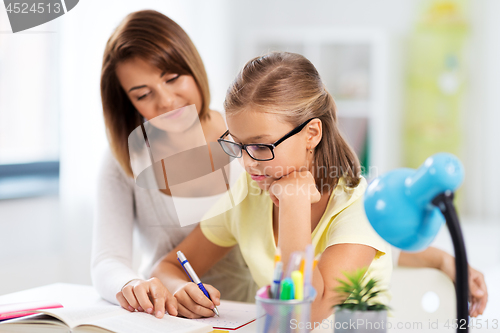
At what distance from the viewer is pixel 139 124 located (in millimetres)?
1320

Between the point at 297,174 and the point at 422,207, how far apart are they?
1.23ft

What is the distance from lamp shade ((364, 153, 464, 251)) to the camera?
542 mm

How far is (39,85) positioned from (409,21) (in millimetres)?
2461

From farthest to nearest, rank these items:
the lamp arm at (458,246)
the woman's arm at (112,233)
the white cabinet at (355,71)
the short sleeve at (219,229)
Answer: the white cabinet at (355,71) → the short sleeve at (219,229) → the woman's arm at (112,233) → the lamp arm at (458,246)

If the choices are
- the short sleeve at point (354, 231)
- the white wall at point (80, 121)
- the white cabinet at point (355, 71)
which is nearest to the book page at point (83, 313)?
the short sleeve at point (354, 231)

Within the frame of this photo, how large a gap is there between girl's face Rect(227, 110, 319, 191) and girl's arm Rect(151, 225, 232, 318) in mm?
244

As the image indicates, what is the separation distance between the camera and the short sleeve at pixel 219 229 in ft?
3.80

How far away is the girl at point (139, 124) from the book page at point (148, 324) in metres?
0.19

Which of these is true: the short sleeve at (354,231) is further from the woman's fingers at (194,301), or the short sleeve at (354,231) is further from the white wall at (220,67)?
the white wall at (220,67)

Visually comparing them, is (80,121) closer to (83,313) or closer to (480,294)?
(83,313)

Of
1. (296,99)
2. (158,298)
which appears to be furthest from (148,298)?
(296,99)

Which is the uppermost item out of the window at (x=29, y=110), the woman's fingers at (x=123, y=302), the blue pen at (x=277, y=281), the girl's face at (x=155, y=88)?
the window at (x=29, y=110)

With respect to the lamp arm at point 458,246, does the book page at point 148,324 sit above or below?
below

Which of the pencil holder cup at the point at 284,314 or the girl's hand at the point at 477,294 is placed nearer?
the pencil holder cup at the point at 284,314
